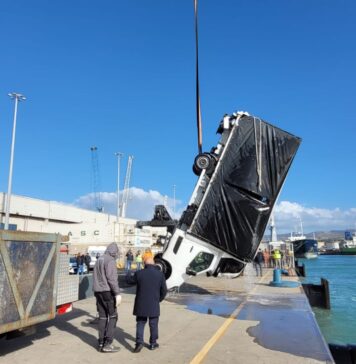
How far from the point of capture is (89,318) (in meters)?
9.49

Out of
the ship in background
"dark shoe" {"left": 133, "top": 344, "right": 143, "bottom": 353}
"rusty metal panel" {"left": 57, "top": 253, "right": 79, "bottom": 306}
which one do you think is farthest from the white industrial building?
the ship in background

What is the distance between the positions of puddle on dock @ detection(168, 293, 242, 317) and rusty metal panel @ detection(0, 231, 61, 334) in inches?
195

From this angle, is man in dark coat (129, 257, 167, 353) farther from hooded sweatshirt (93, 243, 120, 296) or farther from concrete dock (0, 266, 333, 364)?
hooded sweatshirt (93, 243, 120, 296)

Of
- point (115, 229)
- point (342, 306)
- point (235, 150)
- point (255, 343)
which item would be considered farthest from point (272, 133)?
point (115, 229)

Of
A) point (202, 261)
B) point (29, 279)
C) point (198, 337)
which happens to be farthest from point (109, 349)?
point (202, 261)

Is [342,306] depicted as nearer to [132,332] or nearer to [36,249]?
[132,332]

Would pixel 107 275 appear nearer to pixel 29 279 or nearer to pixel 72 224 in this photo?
pixel 29 279

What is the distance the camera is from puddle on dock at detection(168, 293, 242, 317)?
10.6 m

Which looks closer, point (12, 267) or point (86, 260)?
point (12, 267)

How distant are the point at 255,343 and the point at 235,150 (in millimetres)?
5497

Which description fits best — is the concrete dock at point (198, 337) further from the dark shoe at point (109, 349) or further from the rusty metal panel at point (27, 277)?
the rusty metal panel at point (27, 277)

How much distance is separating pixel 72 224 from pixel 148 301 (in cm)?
6369

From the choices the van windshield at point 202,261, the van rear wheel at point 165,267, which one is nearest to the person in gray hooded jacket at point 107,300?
the van rear wheel at point 165,267

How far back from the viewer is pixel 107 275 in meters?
6.67
